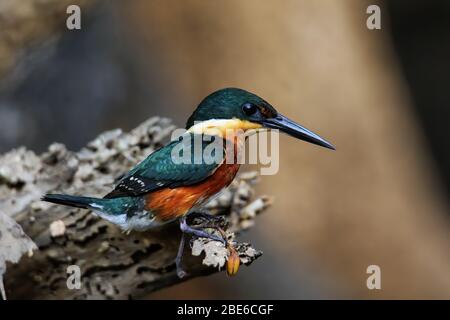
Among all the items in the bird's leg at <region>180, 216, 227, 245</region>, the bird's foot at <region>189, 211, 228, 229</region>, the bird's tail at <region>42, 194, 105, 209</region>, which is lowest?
the bird's leg at <region>180, 216, 227, 245</region>

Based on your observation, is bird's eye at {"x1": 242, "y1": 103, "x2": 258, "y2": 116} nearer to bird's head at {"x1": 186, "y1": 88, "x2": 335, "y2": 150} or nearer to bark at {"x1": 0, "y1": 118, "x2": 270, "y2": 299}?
bird's head at {"x1": 186, "y1": 88, "x2": 335, "y2": 150}

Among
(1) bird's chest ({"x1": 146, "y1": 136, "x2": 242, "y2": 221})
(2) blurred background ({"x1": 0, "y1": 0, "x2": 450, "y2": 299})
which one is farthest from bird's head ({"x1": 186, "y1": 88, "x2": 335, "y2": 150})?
(2) blurred background ({"x1": 0, "y1": 0, "x2": 450, "y2": 299})

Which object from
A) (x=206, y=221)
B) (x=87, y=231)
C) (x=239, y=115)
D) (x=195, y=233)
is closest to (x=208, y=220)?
(x=206, y=221)

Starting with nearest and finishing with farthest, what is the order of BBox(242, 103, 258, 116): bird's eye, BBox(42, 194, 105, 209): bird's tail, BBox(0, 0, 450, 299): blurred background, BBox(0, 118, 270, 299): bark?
BBox(42, 194, 105, 209): bird's tail
BBox(242, 103, 258, 116): bird's eye
BBox(0, 118, 270, 299): bark
BBox(0, 0, 450, 299): blurred background

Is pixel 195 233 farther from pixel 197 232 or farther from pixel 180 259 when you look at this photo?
pixel 180 259

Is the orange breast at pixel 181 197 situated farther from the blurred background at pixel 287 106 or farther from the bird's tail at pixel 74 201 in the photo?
the blurred background at pixel 287 106
